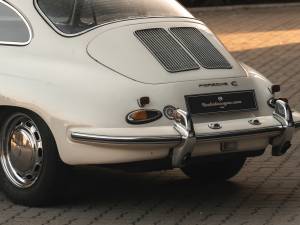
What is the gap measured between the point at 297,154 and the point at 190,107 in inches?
95.3

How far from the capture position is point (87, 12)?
26.0 feet

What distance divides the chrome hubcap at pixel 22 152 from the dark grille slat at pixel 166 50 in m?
1.03

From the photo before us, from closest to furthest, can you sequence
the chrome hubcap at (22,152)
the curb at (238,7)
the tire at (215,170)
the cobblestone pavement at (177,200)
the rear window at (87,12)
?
the cobblestone pavement at (177,200), the chrome hubcap at (22,152), the rear window at (87,12), the tire at (215,170), the curb at (238,7)

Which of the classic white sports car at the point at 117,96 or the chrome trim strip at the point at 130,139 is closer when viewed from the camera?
the chrome trim strip at the point at 130,139

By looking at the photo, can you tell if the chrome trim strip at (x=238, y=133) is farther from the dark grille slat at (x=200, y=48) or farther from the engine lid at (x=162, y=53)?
the dark grille slat at (x=200, y=48)

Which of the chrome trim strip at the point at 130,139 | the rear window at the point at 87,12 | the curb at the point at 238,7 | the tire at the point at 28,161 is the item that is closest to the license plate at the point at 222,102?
the chrome trim strip at the point at 130,139

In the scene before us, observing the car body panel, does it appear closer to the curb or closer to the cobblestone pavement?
the cobblestone pavement

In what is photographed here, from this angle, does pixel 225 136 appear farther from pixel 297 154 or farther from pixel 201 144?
pixel 297 154

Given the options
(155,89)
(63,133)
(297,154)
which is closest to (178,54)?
(155,89)

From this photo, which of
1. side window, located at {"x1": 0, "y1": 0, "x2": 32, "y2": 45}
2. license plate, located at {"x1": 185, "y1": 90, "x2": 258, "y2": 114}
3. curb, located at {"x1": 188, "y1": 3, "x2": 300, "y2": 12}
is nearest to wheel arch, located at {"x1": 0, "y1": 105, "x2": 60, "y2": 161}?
side window, located at {"x1": 0, "y1": 0, "x2": 32, "y2": 45}

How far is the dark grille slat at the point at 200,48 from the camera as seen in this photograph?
7.94m

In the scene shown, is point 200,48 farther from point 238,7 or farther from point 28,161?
point 238,7

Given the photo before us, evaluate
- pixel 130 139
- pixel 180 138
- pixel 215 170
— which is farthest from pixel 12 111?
pixel 215 170

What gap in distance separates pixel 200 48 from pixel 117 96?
99 cm
